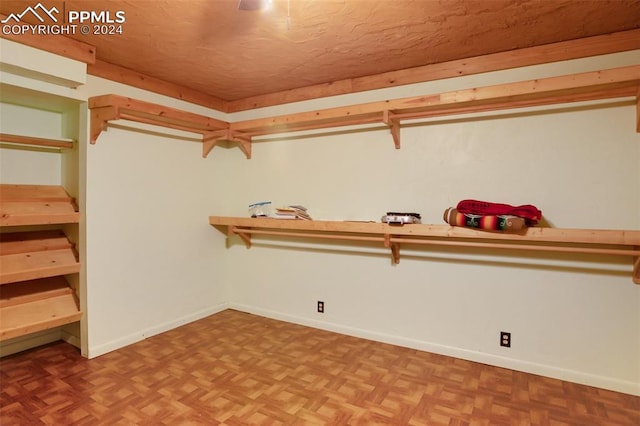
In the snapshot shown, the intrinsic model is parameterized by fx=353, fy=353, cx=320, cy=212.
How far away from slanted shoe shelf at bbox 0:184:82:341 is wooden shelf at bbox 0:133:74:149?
35 cm

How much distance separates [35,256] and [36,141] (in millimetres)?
860

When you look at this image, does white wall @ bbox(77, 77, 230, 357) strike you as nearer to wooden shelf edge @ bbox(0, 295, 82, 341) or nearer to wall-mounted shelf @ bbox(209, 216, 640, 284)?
wooden shelf edge @ bbox(0, 295, 82, 341)

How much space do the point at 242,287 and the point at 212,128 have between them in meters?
1.71

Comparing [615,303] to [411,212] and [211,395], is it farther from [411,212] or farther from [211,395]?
[211,395]

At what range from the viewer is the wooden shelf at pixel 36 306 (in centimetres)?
243

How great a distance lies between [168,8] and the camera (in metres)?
1.98

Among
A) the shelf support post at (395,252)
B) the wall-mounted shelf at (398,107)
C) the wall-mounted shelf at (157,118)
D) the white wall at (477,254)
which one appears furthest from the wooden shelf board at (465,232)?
the wall-mounted shelf at (157,118)

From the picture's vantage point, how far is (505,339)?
101 inches

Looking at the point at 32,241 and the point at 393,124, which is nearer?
the point at 32,241

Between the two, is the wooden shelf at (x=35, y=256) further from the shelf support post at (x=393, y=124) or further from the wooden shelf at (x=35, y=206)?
the shelf support post at (x=393, y=124)

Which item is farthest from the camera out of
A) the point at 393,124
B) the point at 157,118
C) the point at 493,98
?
the point at 157,118

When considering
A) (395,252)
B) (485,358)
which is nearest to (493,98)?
(395,252)

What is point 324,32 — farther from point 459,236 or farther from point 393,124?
point 459,236

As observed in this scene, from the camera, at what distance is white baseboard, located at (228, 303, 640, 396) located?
7.48ft
